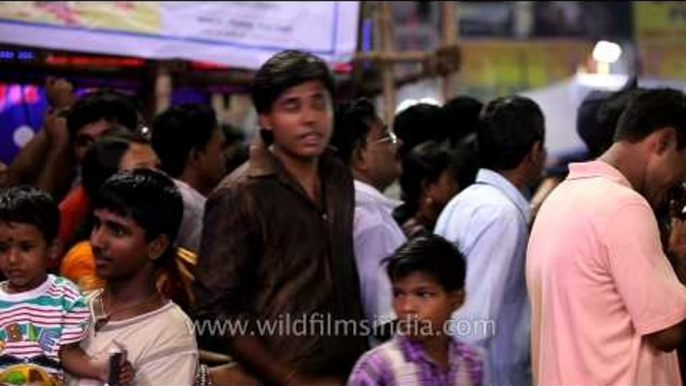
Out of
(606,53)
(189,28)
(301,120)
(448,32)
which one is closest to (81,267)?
(301,120)

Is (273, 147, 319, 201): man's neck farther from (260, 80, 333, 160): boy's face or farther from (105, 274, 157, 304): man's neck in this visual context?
(105, 274, 157, 304): man's neck

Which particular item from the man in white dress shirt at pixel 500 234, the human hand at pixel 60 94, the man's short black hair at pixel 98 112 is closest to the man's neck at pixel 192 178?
the man's short black hair at pixel 98 112

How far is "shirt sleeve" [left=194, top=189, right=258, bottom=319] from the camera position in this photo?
376cm

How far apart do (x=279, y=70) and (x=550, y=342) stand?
1.15 m

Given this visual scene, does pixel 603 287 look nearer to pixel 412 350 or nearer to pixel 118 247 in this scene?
pixel 412 350

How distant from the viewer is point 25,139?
631 centimetres

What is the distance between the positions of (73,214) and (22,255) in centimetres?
103

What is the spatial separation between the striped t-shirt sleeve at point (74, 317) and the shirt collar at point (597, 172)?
4.94 ft

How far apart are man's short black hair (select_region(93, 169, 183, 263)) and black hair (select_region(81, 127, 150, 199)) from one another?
0.63 metres

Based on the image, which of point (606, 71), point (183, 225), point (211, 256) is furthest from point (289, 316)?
point (606, 71)

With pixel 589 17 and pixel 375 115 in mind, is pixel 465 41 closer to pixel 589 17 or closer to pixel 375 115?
pixel 589 17

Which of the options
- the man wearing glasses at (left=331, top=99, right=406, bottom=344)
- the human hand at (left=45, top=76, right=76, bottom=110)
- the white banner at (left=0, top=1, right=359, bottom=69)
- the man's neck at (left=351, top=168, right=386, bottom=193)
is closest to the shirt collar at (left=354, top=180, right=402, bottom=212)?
the man wearing glasses at (left=331, top=99, right=406, bottom=344)

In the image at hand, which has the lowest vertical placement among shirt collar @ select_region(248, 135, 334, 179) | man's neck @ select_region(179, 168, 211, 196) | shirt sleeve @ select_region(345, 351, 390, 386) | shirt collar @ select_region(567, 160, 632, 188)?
shirt sleeve @ select_region(345, 351, 390, 386)

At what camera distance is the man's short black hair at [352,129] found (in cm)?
462
